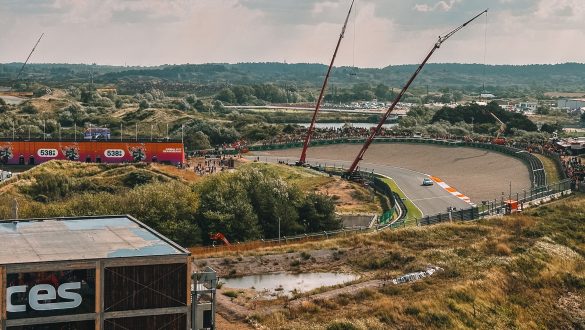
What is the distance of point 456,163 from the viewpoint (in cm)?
11306

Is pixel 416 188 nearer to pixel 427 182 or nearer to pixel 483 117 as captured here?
pixel 427 182

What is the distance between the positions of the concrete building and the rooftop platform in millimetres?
35

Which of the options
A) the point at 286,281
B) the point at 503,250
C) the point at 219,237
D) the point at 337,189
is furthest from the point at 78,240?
the point at 337,189

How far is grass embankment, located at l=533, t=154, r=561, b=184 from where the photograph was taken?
8794 cm

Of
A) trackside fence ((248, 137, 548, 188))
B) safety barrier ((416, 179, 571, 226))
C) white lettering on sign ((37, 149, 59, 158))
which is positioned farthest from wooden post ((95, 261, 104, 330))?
white lettering on sign ((37, 149, 59, 158))

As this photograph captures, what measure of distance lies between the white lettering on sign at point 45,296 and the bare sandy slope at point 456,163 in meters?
57.7

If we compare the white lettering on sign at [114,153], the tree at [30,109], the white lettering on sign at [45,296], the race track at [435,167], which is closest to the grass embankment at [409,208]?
the race track at [435,167]

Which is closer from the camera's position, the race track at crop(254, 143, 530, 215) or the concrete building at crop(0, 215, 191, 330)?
the concrete building at crop(0, 215, 191, 330)

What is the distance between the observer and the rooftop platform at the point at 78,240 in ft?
103

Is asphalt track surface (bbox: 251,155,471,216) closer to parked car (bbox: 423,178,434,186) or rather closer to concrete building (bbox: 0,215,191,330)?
parked car (bbox: 423,178,434,186)

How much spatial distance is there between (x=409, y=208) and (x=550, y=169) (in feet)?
74.1

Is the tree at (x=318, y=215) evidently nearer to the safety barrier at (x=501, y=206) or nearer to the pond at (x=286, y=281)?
the safety barrier at (x=501, y=206)

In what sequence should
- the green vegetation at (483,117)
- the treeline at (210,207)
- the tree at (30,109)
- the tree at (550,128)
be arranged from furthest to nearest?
the tree at (30,109) < the green vegetation at (483,117) < the tree at (550,128) < the treeline at (210,207)

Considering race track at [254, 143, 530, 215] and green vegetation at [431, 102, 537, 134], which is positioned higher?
green vegetation at [431, 102, 537, 134]
